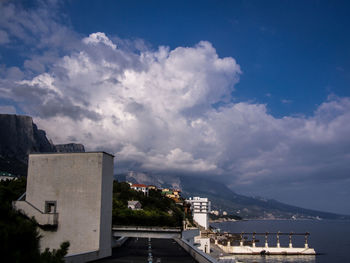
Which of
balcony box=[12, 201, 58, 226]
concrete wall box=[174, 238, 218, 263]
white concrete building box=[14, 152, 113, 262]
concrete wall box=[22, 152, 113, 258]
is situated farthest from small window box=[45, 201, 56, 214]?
concrete wall box=[174, 238, 218, 263]

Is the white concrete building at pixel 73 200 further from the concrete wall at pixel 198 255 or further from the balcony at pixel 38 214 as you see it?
the concrete wall at pixel 198 255

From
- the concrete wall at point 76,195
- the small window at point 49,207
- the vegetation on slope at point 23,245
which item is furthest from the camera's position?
the small window at point 49,207

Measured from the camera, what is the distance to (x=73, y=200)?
93.1ft

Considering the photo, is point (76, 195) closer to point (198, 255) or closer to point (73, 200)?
point (73, 200)

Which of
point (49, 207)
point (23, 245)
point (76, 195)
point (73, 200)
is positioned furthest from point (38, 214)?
point (23, 245)

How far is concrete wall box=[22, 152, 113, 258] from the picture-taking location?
91.0ft

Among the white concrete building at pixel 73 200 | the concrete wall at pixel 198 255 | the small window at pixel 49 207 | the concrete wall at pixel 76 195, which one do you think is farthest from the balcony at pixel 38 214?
the concrete wall at pixel 198 255

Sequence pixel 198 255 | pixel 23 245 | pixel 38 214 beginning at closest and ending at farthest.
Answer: pixel 23 245, pixel 198 255, pixel 38 214

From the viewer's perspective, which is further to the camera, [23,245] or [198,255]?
[198,255]

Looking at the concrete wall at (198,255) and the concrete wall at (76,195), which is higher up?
the concrete wall at (76,195)

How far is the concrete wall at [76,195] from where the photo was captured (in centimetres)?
2773

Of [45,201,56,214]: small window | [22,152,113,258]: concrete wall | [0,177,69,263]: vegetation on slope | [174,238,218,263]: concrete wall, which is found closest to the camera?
[0,177,69,263]: vegetation on slope

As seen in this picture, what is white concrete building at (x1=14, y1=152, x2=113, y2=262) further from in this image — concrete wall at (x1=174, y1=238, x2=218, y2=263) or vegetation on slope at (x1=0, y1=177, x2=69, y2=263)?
vegetation on slope at (x1=0, y1=177, x2=69, y2=263)

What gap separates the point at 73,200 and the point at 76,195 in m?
0.50
